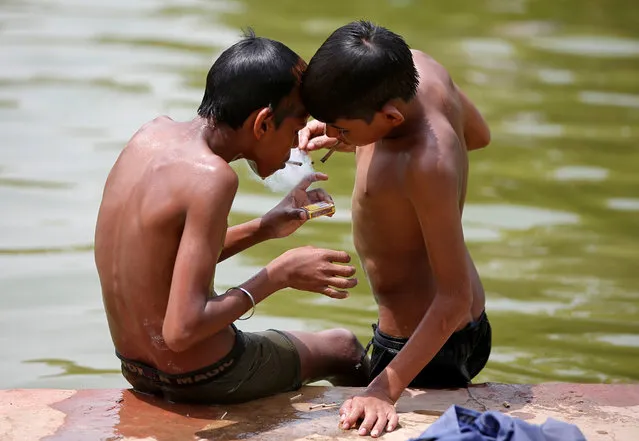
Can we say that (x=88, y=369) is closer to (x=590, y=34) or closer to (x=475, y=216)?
(x=475, y=216)

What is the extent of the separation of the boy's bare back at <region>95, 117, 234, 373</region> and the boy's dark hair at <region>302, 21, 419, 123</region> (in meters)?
0.40

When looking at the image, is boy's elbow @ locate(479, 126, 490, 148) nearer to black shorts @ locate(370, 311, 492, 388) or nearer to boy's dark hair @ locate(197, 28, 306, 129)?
black shorts @ locate(370, 311, 492, 388)

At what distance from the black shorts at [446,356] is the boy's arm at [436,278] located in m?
0.31

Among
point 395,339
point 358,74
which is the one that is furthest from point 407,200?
point 395,339

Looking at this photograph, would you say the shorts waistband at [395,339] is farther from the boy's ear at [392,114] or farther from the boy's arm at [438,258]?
the boy's ear at [392,114]

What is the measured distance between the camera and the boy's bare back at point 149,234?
347 cm

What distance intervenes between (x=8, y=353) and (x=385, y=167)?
6.82 ft

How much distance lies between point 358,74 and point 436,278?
0.68 metres

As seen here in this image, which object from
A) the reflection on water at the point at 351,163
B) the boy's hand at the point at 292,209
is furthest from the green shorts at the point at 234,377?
the reflection on water at the point at 351,163

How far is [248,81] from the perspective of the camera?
11.8 ft

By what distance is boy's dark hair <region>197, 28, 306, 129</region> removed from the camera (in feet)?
11.8

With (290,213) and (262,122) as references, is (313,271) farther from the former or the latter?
(262,122)

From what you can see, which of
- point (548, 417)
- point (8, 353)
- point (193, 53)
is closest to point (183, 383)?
point (548, 417)

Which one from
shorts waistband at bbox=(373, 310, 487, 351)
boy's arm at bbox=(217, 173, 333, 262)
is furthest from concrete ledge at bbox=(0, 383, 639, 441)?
boy's arm at bbox=(217, 173, 333, 262)
